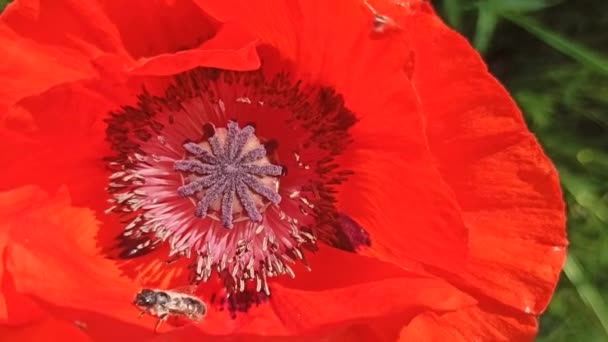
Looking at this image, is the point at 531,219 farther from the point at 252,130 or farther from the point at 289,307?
the point at 252,130

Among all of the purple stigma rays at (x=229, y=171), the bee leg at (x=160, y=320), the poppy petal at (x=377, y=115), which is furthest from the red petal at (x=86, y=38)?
the bee leg at (x=160, y=320)

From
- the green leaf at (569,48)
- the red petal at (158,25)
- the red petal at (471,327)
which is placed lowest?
the red petal at (471,327)

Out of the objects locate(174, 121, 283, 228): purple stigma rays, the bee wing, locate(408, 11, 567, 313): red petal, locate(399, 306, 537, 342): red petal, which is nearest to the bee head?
the bee wing

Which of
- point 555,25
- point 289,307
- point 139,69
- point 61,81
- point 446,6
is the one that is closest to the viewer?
point 139,69

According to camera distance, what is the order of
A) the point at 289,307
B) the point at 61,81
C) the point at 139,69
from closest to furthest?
the point at 139,69, the point at 61,81, the point at 289,307

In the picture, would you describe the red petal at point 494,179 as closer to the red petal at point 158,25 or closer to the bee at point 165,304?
the red petal at point 158,25

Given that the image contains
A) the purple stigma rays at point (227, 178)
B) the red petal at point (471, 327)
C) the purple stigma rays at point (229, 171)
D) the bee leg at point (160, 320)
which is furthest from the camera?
the purple stigma rays at point (229, 171)

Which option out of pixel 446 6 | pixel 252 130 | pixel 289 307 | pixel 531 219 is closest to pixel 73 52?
pixel 252 130

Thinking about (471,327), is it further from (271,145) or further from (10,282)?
(10,282)

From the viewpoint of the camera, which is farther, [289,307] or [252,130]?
[252,130]
